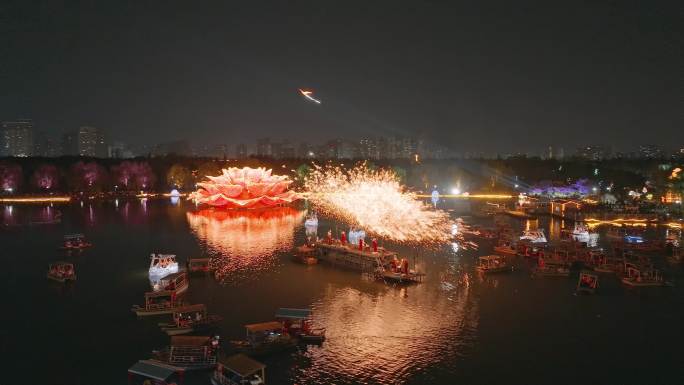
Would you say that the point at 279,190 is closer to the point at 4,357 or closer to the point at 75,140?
the point at 4,357

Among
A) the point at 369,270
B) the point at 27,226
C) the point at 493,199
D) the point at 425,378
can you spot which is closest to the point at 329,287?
the point at 369,270

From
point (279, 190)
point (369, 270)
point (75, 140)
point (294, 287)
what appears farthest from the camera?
point (75, 140)

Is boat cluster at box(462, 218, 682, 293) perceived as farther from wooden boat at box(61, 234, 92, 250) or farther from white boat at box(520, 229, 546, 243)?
wooden boat at box(61, 234, 92, 250)

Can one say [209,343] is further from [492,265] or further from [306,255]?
[492,265]

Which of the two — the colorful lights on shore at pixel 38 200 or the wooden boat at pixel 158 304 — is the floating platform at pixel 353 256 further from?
the colorful lights on shore at pixel 38 200

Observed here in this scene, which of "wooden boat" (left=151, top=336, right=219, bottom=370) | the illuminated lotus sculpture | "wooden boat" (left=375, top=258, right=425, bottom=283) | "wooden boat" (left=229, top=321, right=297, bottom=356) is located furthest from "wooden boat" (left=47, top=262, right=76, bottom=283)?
the illuminated lotus sculpture
